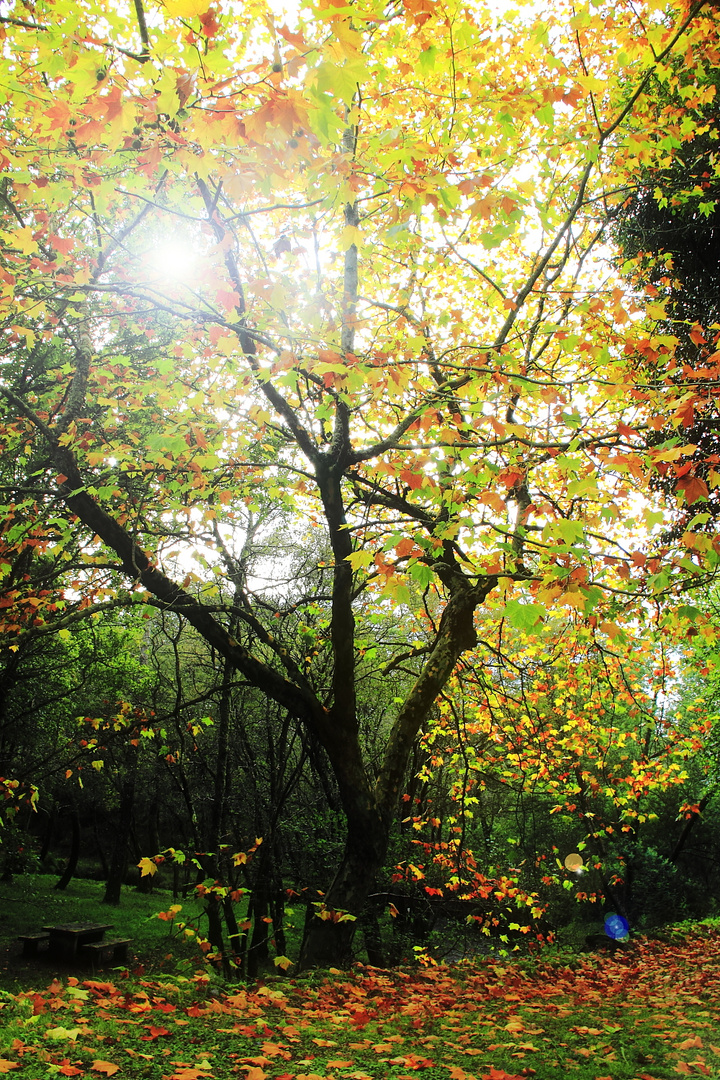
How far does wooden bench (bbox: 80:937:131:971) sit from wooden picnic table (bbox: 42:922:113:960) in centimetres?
11

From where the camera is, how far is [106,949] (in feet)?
37.5

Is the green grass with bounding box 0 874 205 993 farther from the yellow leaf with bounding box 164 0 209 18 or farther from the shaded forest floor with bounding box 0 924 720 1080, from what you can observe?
the yellow leaf with bounding box 164 0 209 18

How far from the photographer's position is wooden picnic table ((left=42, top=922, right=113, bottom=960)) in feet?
35.4

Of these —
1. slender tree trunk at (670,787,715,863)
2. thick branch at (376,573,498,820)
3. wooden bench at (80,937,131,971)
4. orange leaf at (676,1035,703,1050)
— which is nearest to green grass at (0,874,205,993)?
wooden bench at (80,937,131,971)

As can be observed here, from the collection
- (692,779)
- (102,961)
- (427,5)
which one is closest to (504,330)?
(427,5)

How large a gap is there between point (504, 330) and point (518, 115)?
1.63 m

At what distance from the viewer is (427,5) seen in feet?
11.3

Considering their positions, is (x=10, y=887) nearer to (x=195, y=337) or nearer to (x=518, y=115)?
(x=195, y=337)

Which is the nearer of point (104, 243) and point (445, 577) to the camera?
point (445, 577)

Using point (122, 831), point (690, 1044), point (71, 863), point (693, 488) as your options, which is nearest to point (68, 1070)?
point (690, 1044)

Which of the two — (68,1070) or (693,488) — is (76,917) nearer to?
(68,1070)

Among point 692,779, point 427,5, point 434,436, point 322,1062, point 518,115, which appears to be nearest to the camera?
point 322,1062

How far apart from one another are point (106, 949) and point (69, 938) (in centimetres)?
93

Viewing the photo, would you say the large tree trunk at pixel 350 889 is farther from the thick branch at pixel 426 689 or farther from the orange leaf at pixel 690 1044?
the orange leaf at pixel 690 1044
